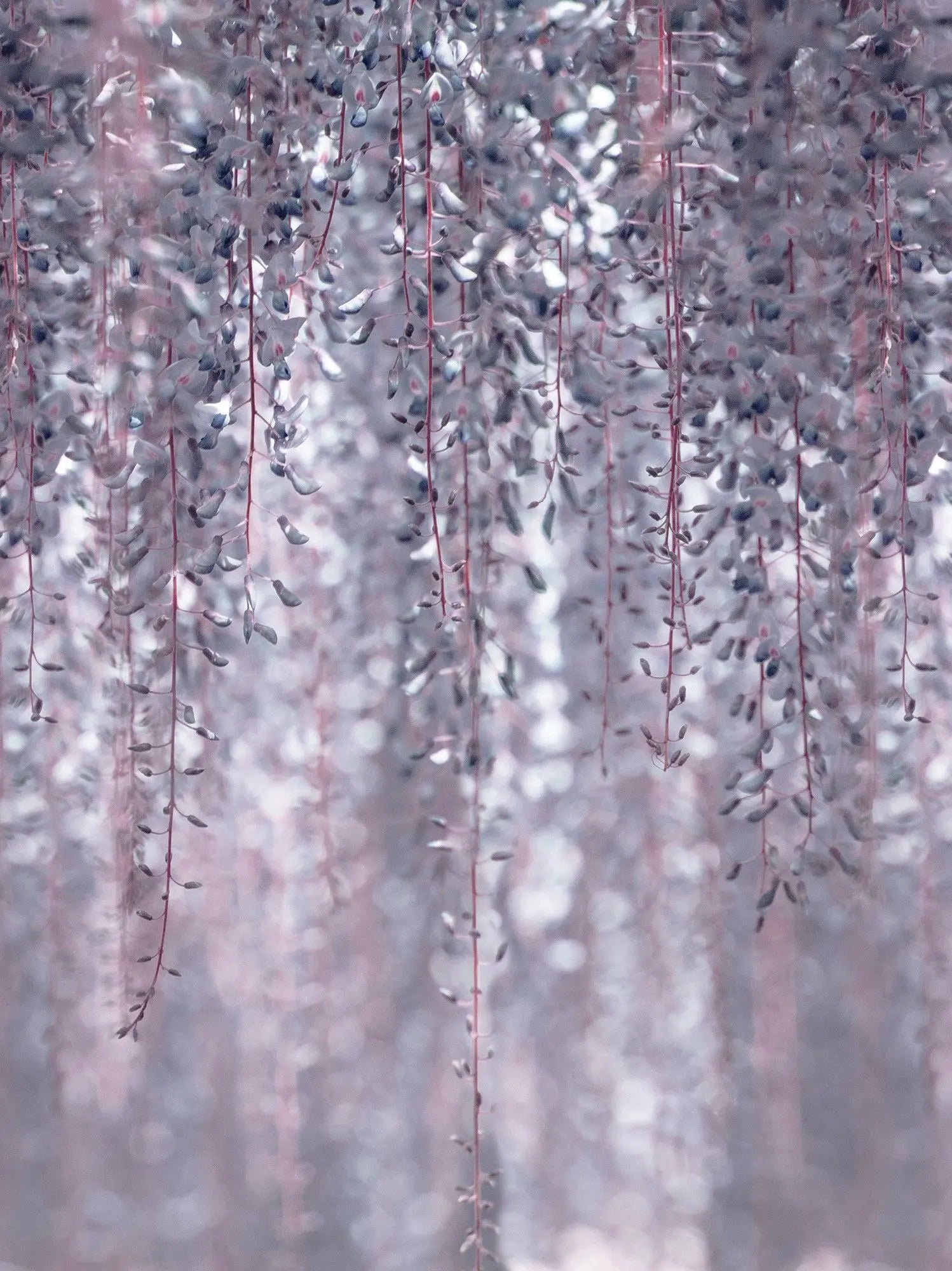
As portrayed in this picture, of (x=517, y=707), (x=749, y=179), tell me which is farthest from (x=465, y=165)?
(x=517, y=707)

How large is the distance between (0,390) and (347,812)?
0.65 metres

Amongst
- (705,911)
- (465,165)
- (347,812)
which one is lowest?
(705,911)

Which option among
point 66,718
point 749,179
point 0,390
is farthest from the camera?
point 66,718

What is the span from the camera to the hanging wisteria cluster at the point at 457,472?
1104 millimetres

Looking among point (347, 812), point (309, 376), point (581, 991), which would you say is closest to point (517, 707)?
point (347, 812)

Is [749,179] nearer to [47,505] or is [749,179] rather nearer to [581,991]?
[47,505]

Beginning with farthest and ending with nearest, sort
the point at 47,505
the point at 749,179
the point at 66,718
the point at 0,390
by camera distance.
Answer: the point at 66,718, the point at 47,505, the point at 0,390, the point at 749,179

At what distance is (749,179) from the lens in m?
1.11

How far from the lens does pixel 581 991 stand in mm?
1517

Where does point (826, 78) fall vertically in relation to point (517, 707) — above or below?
above

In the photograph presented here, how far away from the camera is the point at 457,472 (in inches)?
54.1

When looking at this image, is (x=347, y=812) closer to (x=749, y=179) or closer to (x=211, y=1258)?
(x=211, y=1258)

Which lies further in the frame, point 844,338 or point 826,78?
point 844,338

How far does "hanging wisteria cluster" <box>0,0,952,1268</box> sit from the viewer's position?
1.10 m
